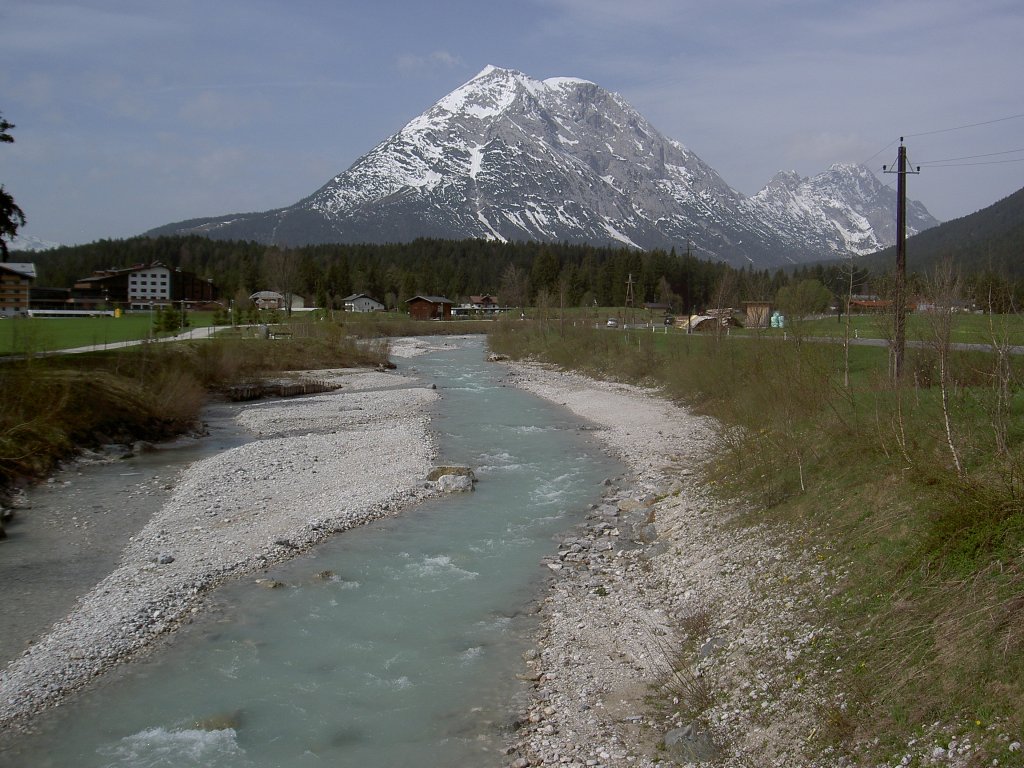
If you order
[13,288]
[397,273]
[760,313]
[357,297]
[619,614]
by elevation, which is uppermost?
[397,273]

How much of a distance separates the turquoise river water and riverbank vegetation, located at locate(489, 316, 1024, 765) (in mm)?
4368

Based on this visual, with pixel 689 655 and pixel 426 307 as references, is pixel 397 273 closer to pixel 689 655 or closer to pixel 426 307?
pixel 426 307

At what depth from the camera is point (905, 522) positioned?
10875 millimetres

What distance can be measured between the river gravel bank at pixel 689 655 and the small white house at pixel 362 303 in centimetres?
13187

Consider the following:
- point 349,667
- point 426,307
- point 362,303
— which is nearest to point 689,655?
point 349,667

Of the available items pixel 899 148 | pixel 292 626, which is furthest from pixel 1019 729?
pixel 899 148

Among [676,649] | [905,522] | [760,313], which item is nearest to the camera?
[905,522]

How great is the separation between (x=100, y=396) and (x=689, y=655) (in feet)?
89.8

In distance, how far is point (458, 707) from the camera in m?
10.1

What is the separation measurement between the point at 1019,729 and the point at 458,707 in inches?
251

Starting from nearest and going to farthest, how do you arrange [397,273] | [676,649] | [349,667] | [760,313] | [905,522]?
[905,522] < [676,649] < [349,667] < [760,313] < [397,273]

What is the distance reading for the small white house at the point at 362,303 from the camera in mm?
144750

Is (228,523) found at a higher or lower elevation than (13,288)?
lower

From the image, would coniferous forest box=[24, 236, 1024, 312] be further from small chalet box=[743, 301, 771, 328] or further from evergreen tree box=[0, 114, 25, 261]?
evergreen tree box=[0, 114, 25, 261]
